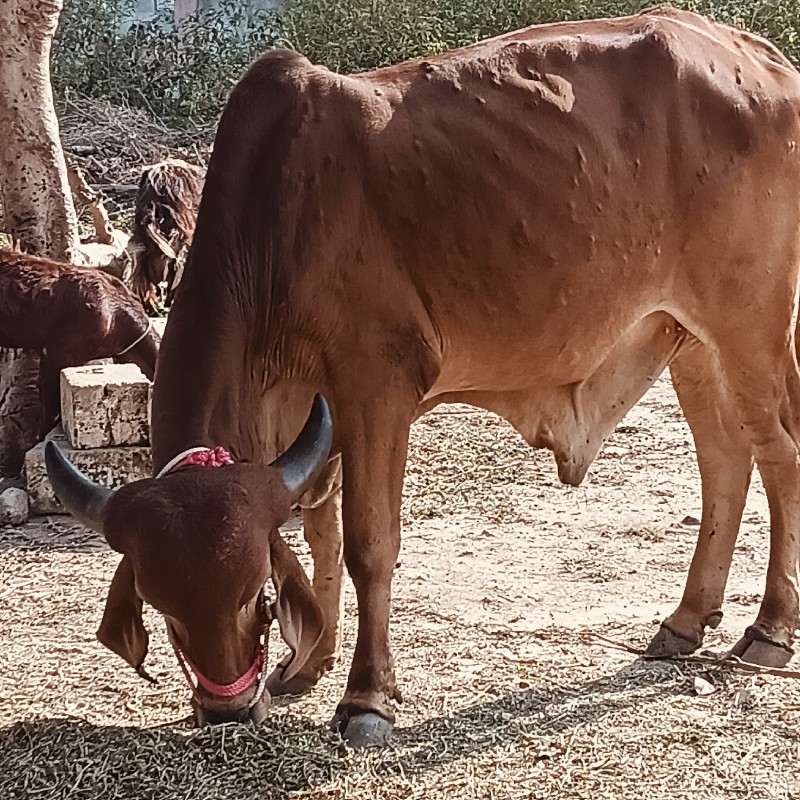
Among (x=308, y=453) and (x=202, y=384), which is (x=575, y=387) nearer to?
(x=308, y=453)

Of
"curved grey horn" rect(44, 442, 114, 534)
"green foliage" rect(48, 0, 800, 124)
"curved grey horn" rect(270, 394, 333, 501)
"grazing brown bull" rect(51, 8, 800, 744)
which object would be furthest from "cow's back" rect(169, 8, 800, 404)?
"green foliage" rect(48, 0, 800, 124)

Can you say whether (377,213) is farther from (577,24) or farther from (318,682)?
(318,682)

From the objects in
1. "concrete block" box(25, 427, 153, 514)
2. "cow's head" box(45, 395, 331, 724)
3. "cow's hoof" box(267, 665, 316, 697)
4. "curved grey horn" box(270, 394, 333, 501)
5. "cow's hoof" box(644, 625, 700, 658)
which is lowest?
"concrete block" box(25, 427, 153, 514)

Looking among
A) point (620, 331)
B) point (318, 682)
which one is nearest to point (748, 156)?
point (620, 331)

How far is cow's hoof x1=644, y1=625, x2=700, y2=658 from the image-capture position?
4664mm

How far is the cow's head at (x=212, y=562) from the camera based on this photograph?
318 centimetres

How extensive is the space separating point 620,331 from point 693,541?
193 centimetres

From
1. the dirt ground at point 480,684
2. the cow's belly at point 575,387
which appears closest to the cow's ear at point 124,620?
the dirt ground at point 480,684

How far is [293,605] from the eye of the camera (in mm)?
3580

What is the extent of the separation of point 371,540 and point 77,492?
3.04ft

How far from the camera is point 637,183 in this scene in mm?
4262

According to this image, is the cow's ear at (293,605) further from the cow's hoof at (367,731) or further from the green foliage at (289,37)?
the green foliage at (289,37)

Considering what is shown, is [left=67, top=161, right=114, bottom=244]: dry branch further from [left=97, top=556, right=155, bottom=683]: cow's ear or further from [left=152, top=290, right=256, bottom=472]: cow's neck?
[left=97, top=556, right=155, bottom=683]: cow's ear

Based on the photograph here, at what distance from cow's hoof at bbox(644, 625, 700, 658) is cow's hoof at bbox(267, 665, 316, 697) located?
1271 mm
